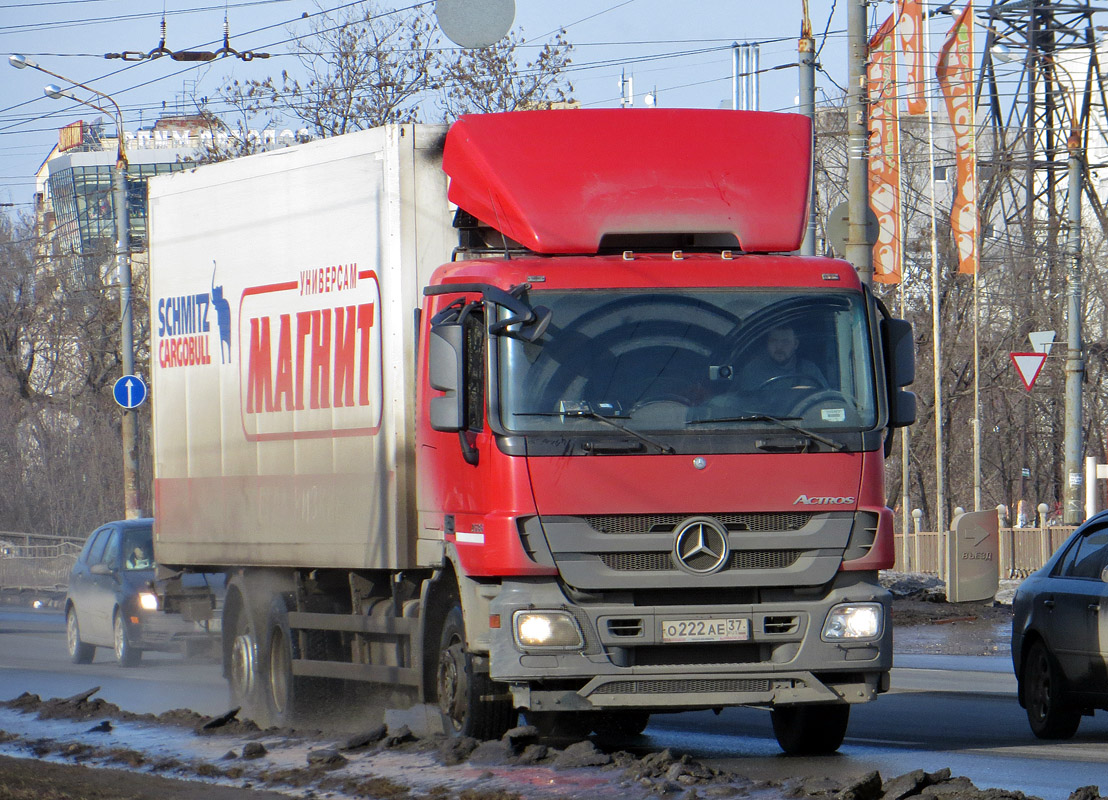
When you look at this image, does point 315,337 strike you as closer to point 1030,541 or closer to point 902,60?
point 1030,541

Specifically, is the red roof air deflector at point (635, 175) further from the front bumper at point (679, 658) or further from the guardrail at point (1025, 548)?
the guardrail at point (1025, 548)

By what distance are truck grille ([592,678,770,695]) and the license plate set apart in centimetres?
21

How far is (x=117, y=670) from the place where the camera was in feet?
57.6

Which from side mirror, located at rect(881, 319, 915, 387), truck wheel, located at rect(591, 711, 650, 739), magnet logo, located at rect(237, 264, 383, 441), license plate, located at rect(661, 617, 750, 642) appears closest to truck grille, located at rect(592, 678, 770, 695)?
license plate, located at rect(661, 617, 750, 642)

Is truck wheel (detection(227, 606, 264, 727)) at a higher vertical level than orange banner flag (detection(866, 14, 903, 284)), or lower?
lower

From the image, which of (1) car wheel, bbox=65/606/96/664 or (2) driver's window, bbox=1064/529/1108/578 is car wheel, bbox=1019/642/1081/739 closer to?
(2) driver's window, bbox=1064/529/1108/578

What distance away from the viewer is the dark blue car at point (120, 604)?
17.5 metres

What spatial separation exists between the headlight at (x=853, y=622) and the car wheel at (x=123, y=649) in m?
10.9

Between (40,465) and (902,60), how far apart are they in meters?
32.4

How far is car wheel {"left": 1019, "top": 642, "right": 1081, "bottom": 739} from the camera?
34.6 feet

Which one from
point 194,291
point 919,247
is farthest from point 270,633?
point 919,247

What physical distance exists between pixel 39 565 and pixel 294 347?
29.2 metres

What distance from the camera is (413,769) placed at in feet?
27.9

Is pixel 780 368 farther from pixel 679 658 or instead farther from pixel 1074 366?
pixel 1074 366
